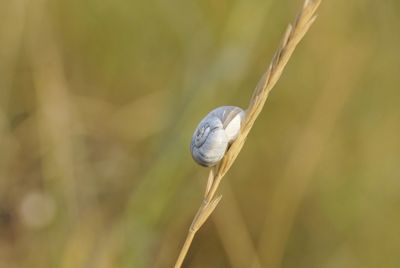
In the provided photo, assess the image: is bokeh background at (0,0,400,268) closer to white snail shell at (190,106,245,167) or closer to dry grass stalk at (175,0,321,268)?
white snail shell at (190,106,245,167)

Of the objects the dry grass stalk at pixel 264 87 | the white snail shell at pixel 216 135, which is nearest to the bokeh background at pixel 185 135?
the white snail shell at pixel 216 135

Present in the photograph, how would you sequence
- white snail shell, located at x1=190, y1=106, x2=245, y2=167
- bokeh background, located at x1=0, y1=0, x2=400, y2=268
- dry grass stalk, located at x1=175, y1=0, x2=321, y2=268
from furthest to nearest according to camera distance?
1. bokeh background, located at x1=0, y1=0, x2=400, y2=268
2. white snail shell, located at x1=190, y1=106, x2=245, y2=167
3. dry grass stalk, located at x1=175, y1=0, x2=321, y2=268

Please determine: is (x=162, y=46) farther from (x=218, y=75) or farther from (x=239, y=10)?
(x=218, y=75)

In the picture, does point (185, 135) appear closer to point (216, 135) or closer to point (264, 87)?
point (216, 135)

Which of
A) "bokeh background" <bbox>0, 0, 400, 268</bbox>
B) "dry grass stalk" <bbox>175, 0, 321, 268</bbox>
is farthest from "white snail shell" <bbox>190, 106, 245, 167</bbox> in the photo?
Result: "bokeh background" <bbox>0, 0, 400, 268</bbox>

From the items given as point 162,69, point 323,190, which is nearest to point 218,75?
point 323,190

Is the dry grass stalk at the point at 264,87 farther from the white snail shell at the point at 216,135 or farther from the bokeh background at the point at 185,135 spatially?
the bokeh background at the point at 185,135

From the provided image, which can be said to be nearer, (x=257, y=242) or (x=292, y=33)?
(x=292, y=33)
